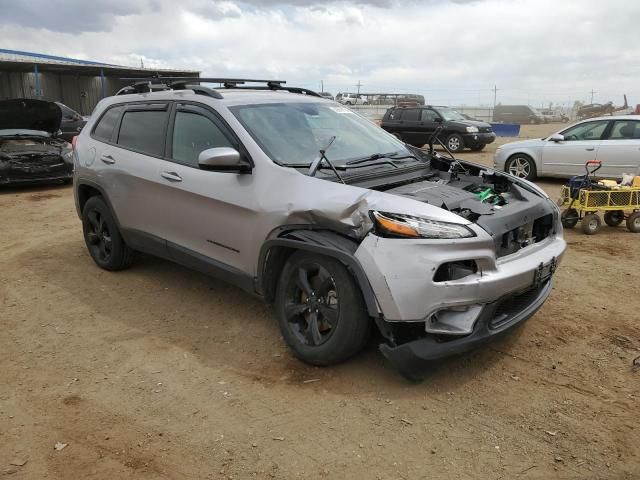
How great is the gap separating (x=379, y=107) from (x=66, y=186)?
28.3 meters

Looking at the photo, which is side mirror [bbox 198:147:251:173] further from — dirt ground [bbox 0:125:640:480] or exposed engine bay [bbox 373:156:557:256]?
dirt ground [bbox 0:125:640:480]

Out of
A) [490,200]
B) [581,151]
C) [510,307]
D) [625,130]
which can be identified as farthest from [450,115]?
[510,307]

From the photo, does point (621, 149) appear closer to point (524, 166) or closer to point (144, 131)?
point (524, 166)

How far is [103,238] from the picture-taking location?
553 cm

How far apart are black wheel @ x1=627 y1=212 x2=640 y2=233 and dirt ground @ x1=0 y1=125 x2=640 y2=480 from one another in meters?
2.71

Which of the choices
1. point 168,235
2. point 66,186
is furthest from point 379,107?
point 168,235

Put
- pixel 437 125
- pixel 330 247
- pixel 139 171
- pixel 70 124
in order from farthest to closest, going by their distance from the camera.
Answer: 1. pixel 437 125
2. pixel 70 124
3. pixel 139 171
4. pixel 330 247

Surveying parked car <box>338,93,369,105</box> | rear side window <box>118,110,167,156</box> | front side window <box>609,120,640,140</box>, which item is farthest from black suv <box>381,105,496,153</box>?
parked car <box>338,93,369,105</box>

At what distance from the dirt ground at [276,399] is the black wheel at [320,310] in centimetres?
19

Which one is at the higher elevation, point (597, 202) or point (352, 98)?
point (352, 98)

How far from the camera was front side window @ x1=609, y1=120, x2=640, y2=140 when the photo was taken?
9.88m

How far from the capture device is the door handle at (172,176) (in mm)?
4262

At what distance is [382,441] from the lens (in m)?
2.83

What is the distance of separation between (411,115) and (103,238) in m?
15.1
